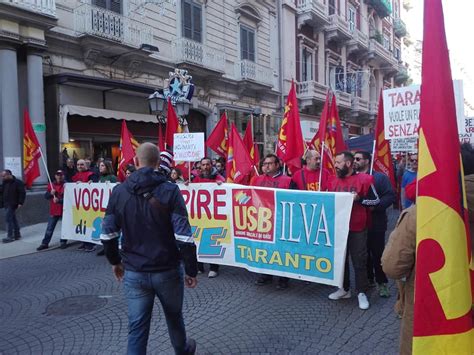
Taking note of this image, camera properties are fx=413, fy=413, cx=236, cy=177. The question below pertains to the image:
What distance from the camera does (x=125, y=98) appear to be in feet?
48.4

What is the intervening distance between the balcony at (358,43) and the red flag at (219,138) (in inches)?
888

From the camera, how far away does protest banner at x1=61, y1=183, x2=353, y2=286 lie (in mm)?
4922

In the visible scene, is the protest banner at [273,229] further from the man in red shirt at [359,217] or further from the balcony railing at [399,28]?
the balcony railing at [399,28]

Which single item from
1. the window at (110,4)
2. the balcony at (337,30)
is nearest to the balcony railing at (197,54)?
the window at (110,4)

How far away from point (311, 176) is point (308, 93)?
59.6ft

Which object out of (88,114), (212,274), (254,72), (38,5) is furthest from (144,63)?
(212,274)

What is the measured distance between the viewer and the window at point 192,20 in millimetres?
16656

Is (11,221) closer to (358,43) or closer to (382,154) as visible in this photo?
(382,154)

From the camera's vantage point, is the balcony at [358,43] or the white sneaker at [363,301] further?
the balcony at [358,43]

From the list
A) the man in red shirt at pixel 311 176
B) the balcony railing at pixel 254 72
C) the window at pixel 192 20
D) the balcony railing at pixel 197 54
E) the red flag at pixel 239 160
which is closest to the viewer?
the man in red shirt at pixel 311 176

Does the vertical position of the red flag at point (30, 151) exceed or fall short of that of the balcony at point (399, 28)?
it falls short

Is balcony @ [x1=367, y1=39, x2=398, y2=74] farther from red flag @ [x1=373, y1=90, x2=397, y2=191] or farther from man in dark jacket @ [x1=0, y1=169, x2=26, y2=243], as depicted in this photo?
man in dark jacket @ [x1=0, y1=169, x2=26, y2=243]

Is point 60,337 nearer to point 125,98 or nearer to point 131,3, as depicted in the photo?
point 125,98

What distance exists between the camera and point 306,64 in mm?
24609
